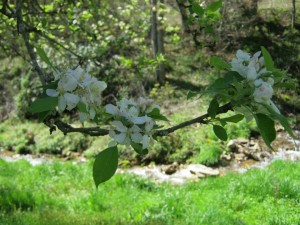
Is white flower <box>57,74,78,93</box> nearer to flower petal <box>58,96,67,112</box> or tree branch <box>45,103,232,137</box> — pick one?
flower petal <box>58,96,67,112</box>

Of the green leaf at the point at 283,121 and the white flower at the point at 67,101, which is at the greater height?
the white flower at the point at 67,101

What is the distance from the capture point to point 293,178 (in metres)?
5.08

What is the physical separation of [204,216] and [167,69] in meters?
8.47

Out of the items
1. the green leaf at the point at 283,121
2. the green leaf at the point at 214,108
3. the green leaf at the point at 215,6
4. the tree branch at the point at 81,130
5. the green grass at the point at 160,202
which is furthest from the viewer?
the green grass at the point at 160,202

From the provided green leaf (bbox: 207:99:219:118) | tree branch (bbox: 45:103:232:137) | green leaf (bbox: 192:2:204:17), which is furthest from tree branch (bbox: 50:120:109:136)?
green leaf (bbox: 192:2:204:17)

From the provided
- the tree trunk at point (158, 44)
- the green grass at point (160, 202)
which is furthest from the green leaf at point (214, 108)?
the tree trunk at point (158, 44)

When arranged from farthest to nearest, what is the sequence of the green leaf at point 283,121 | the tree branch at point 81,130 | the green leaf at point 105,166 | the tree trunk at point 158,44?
the tree trunk at point 158,44 → the tree branch at point 81,130 → the green leaf at point 105,166 → the green leaf at point 283,121

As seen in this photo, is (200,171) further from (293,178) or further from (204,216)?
(204,216)

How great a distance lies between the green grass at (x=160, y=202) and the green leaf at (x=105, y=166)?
302cm

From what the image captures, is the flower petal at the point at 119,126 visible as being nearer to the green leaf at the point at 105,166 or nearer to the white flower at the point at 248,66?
the green leaf at the point at 105,166

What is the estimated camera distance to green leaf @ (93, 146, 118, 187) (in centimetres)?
99

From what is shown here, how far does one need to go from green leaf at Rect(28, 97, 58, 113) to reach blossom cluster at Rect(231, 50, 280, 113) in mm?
459

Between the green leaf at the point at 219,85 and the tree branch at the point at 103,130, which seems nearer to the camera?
the green leaf at the point at 219,85

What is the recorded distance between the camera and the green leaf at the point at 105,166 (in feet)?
3.24
